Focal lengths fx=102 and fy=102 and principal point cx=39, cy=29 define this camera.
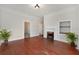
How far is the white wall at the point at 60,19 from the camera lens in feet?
6.43

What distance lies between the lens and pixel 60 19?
2072 mm

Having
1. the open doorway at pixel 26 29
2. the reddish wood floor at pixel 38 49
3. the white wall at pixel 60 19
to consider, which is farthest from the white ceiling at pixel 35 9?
the reddish wood floor at pixel 38 49

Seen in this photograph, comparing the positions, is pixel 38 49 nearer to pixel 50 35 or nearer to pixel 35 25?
pixel 50 35

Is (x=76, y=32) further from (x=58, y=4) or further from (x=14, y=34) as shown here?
(x=14, y=34)

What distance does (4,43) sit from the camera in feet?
6.46

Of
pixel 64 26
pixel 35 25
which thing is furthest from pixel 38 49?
pixel 64 26

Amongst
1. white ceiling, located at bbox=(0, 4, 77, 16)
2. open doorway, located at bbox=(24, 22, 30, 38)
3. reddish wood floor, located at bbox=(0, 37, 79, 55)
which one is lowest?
reddish wood floor, located at bbox=(0, 37, 79, 55)

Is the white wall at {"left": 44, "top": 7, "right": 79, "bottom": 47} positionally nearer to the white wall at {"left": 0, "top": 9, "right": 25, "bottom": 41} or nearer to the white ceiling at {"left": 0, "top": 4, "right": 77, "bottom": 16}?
the white ceiling at {"left": 0, "top": 4, "right": 77, "bottom": 16}

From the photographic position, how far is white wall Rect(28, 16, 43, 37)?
83.7 inches

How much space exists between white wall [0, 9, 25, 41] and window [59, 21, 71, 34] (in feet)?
2.61

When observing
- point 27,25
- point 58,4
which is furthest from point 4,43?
point 58,4

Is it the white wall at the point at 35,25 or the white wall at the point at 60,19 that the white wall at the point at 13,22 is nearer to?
the white wall at the point at 35,25

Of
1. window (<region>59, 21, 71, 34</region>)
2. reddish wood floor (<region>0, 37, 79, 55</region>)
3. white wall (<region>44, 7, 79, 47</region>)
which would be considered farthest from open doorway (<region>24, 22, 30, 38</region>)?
window (<region>59, 21, 71, 34</region>)
